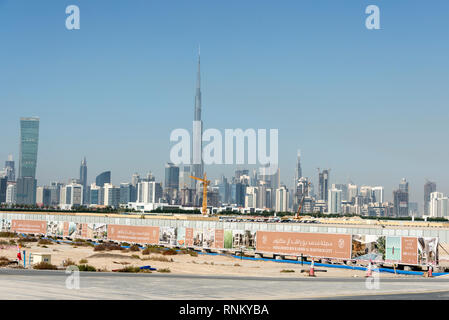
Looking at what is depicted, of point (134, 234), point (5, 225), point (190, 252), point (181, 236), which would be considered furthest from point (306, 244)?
point (5, 225)

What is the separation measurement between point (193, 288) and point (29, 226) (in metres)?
64.1

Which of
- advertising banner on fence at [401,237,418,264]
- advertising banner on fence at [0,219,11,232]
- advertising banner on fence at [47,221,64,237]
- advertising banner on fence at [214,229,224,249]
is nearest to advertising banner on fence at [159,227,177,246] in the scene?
advertising banner on fence at [214,229,224,249]

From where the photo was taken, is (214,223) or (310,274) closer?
(310,274)

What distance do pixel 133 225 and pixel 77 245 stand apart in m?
6.97

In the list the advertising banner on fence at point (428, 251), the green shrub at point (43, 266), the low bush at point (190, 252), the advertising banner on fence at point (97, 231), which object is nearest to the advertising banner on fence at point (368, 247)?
the advertising banner on fence at point (428, 251)

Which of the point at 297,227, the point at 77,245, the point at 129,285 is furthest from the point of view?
the point at 77,245

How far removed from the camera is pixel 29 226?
83812 mm

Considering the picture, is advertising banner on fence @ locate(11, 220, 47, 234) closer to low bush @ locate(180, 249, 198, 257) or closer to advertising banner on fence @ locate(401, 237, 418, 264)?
low bush @ locate(180, 249, 198, 257)

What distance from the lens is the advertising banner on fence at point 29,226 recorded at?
82125 millimetres

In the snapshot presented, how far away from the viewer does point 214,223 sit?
61688 mm

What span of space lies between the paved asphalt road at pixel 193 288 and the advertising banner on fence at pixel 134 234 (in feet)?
111
